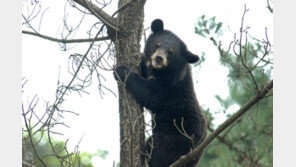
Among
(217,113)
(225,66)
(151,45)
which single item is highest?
(151,45)

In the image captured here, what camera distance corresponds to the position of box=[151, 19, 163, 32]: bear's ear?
22.2 ft

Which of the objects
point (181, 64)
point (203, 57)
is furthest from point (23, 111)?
point (203, 57)

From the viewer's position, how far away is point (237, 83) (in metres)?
9.98

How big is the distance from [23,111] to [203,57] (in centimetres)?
538

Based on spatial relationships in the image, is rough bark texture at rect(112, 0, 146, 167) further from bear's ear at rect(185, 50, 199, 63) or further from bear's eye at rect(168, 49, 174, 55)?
bear's ear at rect(185, 50, 199, 63)

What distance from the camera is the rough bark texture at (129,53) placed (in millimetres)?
5223

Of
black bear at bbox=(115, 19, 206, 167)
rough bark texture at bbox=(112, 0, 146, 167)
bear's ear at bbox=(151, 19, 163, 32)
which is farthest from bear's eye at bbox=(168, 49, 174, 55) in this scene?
rough bark texture at bbox=(112, 0, 146, 167)

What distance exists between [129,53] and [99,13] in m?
0.63

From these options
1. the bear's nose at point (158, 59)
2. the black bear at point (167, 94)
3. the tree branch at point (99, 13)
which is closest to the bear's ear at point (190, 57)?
the black bear at point (167, 94)

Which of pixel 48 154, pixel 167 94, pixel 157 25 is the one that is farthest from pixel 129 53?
pixel 48 154

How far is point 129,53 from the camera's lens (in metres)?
5.43

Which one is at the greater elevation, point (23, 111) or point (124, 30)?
point (124, 30)

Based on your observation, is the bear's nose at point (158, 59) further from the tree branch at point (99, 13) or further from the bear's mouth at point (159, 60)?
the tree branch at point (99, 13)

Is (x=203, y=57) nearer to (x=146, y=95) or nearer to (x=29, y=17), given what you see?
(x=146, y=95)
